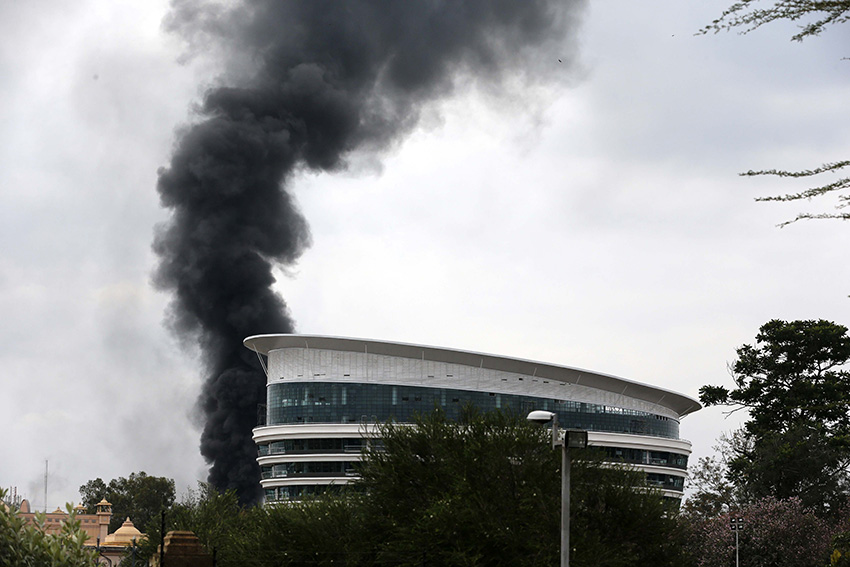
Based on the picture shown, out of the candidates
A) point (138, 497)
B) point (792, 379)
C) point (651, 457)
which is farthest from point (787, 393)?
point (138, 497)

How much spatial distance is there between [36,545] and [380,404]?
98275mm

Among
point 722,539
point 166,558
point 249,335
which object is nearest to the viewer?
point 166,558

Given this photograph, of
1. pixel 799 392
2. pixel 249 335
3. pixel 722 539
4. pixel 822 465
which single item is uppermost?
pixel 249 335

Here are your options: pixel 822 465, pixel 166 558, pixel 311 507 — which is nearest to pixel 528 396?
pixel 822 465

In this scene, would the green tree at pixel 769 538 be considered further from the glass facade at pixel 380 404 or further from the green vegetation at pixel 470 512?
the glass facade at pixel 380 404

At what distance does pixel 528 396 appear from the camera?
387 ft

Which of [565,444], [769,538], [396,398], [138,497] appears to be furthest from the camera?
[138,497]

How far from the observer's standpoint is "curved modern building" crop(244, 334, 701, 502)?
113 metres

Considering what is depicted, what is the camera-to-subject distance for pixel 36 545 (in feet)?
51.6

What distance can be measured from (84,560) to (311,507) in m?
27.8

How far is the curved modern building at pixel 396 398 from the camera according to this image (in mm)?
112688

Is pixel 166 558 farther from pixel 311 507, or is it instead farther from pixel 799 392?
pixel 799 392

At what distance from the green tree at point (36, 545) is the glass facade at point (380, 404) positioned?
94.5 m

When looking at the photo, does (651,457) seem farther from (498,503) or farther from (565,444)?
(565,444)
